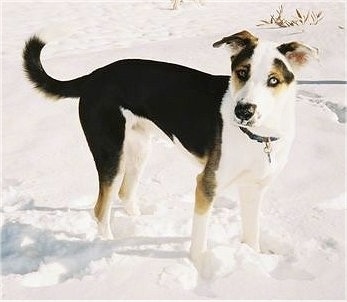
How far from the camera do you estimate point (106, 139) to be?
412 cm

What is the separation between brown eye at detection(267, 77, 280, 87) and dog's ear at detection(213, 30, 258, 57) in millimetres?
333

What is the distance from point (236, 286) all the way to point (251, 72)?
1361mm

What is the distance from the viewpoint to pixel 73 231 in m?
4.39

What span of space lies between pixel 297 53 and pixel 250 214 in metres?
1.26

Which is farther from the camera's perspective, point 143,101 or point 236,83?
point 143,101

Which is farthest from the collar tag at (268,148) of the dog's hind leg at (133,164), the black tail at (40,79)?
the black tail at (40,79)

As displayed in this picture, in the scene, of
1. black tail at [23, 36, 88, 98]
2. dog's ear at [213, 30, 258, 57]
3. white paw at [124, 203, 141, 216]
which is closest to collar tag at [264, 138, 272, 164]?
dog's ear at [213, 30, 258, 57]

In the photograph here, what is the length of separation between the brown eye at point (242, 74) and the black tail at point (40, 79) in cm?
146

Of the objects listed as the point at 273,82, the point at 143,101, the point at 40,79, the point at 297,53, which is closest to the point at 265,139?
the point at 273,82

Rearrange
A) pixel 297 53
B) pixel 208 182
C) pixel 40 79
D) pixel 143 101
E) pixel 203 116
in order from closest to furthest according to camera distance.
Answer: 1. pixel 297 53
2. pixel 208 182
3. pixel 203 116
4. pixel 143 101
5. pixel 40 79

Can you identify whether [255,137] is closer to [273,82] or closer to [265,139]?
[265,139]

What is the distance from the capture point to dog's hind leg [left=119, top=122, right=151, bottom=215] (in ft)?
14.4

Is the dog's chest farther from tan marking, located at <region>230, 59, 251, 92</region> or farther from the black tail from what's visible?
the black tail

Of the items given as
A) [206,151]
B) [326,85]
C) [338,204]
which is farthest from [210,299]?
[326,85]
